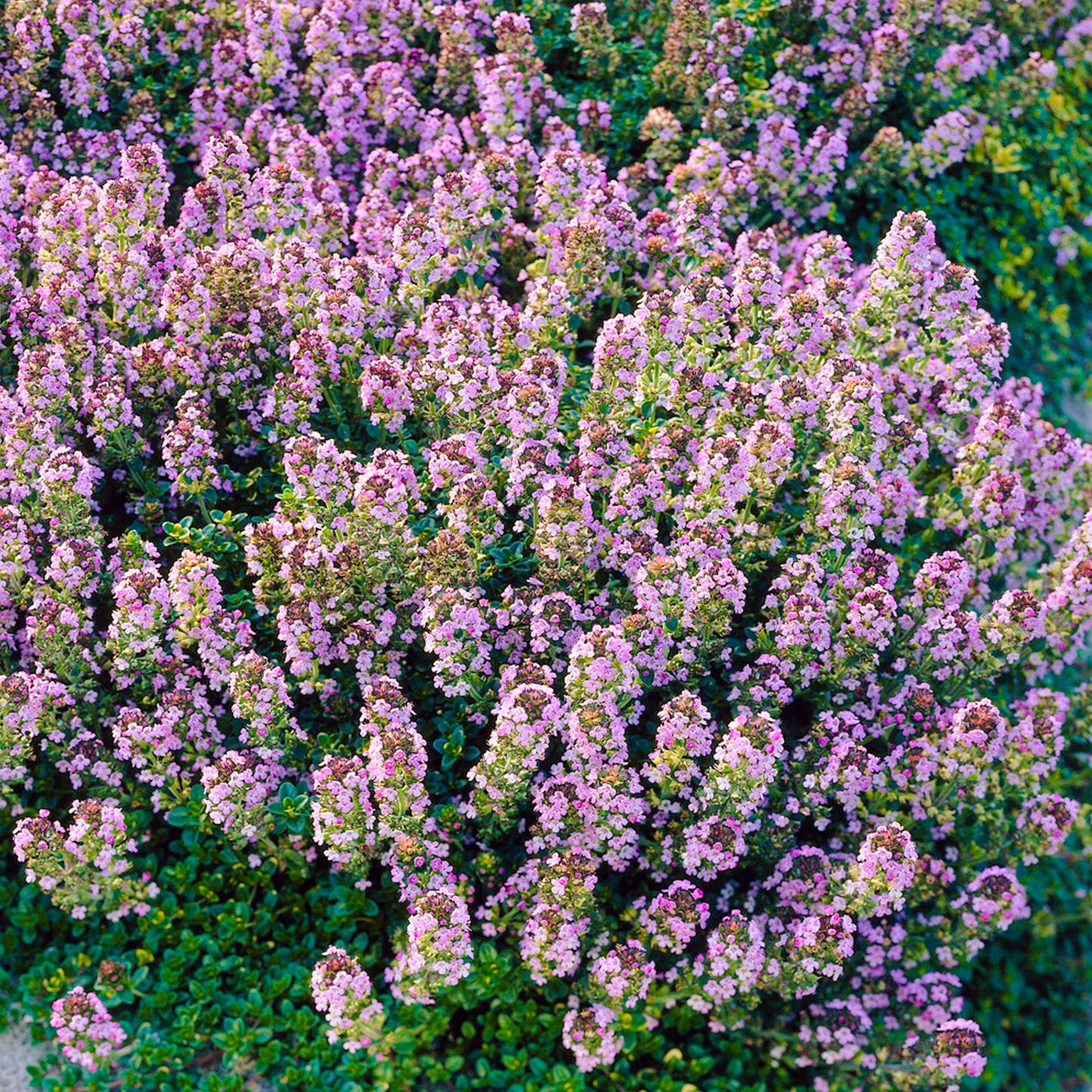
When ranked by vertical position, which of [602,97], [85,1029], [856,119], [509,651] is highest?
[602,97]

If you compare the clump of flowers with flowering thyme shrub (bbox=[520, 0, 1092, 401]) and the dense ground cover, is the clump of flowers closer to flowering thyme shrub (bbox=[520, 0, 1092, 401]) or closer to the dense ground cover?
the dense ground cover

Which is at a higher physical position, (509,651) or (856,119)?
(856,119)

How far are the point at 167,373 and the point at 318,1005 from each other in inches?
135

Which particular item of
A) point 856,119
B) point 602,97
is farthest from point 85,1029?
point 856,119

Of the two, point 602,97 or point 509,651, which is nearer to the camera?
point 509,651

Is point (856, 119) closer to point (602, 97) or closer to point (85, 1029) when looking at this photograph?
point (602, 97)

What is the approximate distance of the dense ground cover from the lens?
671cm

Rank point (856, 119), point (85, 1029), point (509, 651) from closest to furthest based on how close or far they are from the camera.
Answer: point (85, 1029), point (509, 651), point (856, 119)


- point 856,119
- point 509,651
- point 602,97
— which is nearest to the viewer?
point 509,651

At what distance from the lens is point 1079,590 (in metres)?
7.61

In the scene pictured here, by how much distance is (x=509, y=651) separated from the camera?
711 centimetres

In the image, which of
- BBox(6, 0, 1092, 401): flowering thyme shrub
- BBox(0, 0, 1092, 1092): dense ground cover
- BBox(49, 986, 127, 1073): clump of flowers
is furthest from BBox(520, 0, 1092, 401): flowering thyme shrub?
BBox(49, 986, 127, 1073): clump of flowers

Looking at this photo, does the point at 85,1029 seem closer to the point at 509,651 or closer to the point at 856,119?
the point at 509,651

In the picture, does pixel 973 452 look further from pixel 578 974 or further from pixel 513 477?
pixel 578 974
